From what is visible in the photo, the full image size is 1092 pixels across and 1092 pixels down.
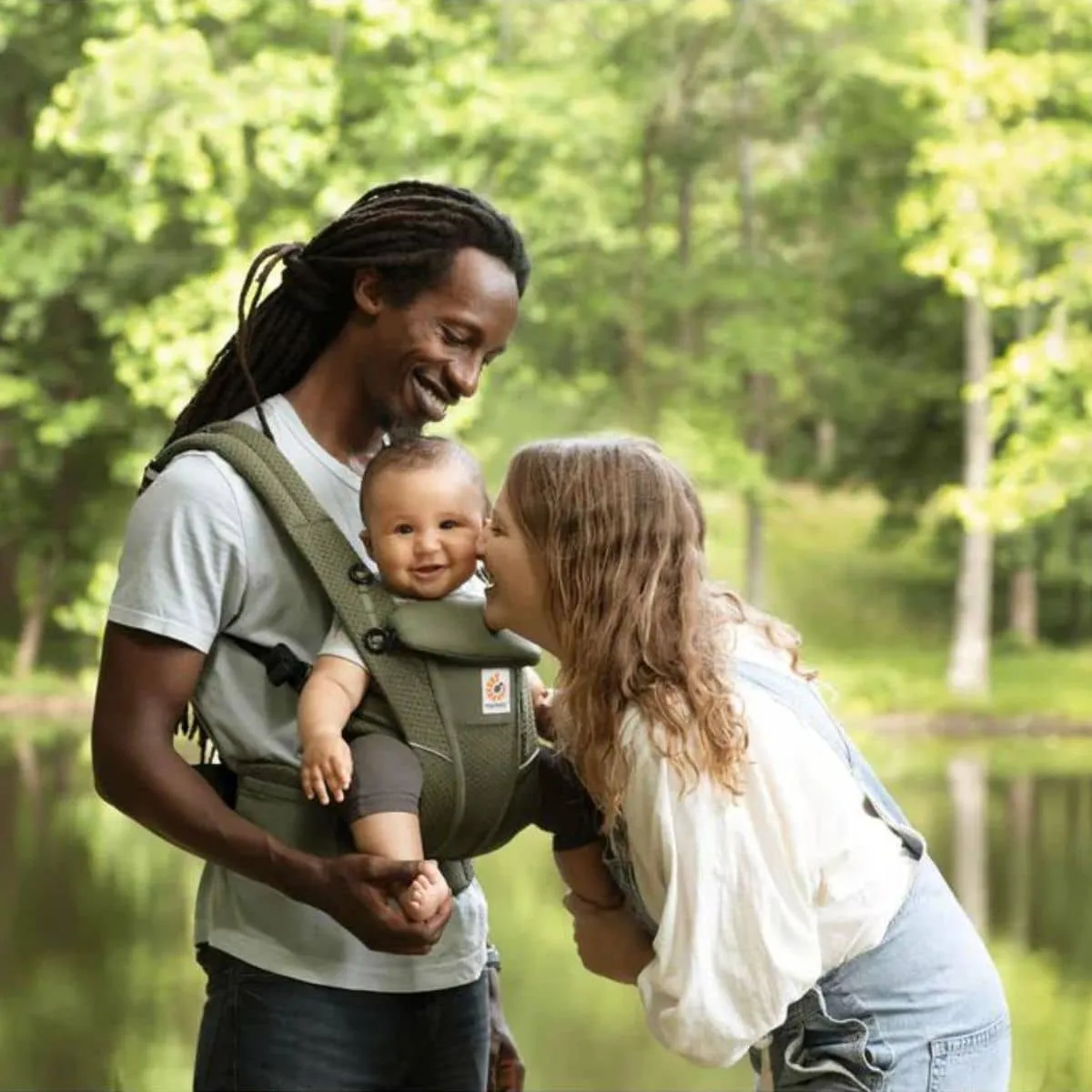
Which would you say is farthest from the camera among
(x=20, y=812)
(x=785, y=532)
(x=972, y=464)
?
(x=785, y=532)

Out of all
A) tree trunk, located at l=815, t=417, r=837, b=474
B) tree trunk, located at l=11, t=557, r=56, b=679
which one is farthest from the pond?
tree trunk, located at l=815, t=417, r=837, b=474

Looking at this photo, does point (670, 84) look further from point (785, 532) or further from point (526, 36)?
point (785, 532)

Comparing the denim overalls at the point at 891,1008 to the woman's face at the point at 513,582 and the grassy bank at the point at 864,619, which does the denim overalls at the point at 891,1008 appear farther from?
the grassy bank at the point at 864,619

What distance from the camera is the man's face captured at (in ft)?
4.38

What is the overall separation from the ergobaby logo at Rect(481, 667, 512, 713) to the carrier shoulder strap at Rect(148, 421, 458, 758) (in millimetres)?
38

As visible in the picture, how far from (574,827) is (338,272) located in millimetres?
418

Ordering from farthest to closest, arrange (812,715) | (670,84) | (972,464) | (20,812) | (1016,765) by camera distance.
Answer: (670,84)
(972,464)
(1016,765)
(20,812)
(812,715)

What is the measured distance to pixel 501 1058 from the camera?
1.53 m

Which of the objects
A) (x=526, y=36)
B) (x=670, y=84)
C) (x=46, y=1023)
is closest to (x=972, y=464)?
(x=670, y=84)

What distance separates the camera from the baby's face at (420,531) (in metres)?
1.29

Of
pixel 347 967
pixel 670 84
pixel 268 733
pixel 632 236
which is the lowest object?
pixel 347 967

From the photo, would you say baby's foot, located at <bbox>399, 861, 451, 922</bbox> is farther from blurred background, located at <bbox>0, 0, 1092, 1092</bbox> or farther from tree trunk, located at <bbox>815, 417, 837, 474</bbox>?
tree trunk, located at <bbox>815, 417, 837, 474</bbox>

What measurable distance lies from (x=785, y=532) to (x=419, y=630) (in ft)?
36.2

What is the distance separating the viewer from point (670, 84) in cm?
1072
